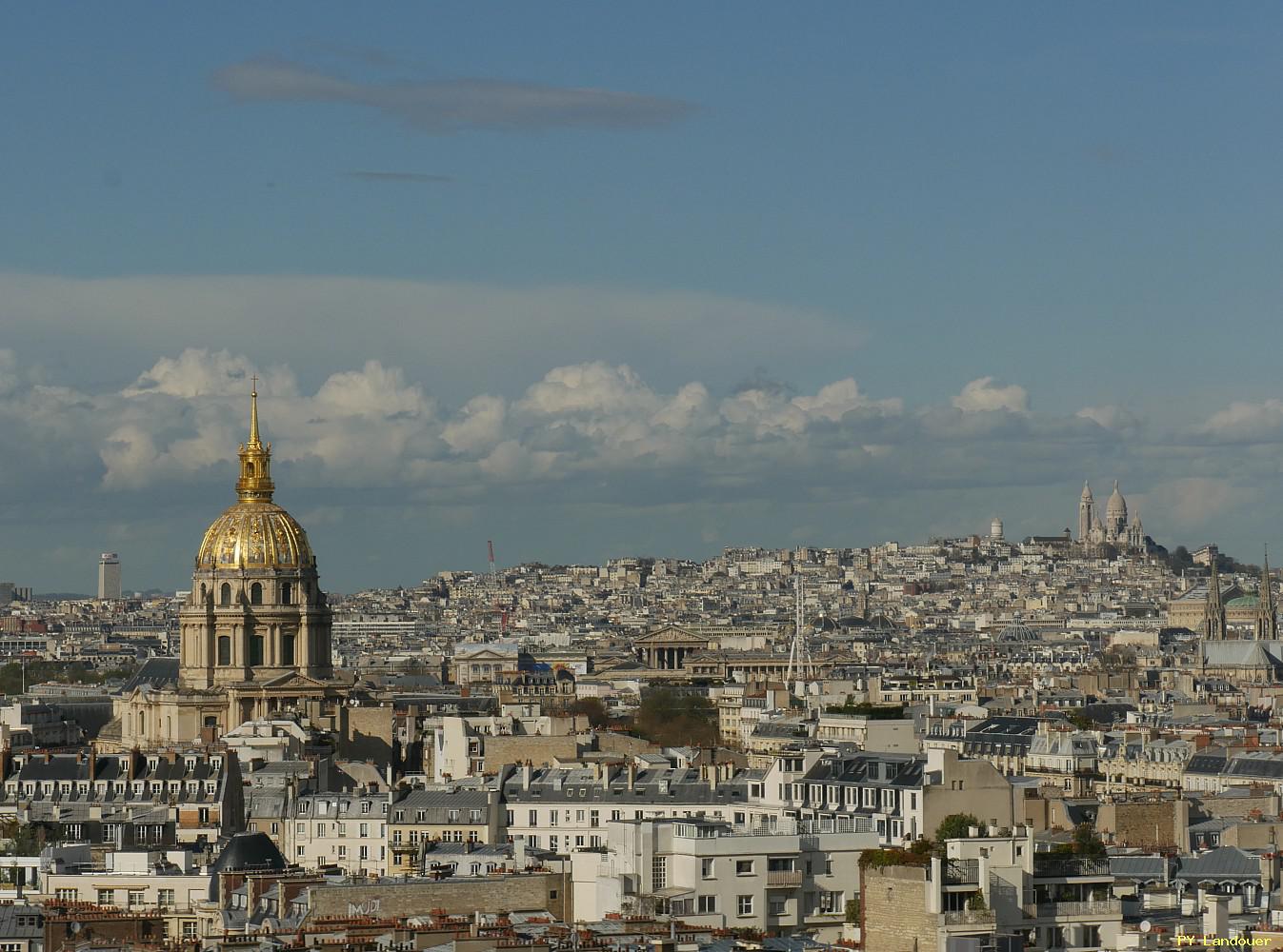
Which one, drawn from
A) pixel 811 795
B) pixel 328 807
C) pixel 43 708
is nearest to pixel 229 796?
pixel 328 807

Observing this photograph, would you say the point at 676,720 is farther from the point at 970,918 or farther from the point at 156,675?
the point at 970,918

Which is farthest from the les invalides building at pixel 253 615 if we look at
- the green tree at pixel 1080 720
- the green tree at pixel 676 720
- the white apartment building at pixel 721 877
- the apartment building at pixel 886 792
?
the white apartment building at pixel 721 877

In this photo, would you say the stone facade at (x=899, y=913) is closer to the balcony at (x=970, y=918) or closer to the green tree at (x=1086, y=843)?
the balcony at (x=970, y=918)

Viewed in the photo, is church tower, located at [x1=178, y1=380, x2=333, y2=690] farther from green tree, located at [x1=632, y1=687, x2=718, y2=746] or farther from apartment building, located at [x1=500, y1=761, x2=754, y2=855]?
apartment building, located at [x1=500, y1=761, x2=754, y2=855]

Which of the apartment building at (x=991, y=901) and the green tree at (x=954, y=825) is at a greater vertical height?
the green tree at (x=954, y=825)

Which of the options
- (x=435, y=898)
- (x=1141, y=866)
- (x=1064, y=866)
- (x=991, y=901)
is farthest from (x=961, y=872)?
(x=1141, y=866)

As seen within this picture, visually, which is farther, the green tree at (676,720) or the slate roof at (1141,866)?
the green tree at (676,720)
